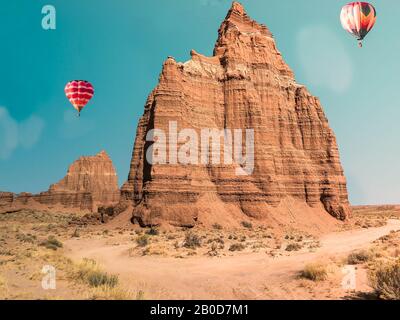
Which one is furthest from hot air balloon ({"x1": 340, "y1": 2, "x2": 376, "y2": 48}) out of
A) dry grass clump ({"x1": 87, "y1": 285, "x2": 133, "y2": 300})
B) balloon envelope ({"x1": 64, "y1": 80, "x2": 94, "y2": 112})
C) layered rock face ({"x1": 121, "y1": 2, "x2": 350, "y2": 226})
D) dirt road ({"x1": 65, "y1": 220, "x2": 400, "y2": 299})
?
dry grass clump ({"x1": 87, "y1": 285, "x2": 133, "y2": 300})

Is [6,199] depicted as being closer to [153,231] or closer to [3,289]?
[153,231]

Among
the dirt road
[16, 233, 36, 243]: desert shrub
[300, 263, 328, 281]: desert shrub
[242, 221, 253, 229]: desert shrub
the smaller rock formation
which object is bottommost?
the dirt road

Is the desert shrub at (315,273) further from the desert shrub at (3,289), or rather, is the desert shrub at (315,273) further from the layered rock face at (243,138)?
the layered rock face at (243,138)

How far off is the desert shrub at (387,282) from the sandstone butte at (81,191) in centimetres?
8684

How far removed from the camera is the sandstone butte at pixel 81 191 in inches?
3634

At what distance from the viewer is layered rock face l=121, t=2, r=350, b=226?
1634 inches

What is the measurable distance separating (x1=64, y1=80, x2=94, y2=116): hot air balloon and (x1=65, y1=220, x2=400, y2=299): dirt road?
1995 cm

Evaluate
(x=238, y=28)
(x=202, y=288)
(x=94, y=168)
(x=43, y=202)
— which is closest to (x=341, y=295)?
(x=202, y=288)

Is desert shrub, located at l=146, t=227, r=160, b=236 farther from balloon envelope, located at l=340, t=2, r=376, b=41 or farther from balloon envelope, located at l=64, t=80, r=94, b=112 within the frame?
balloon envelope, located at l=340, t=2, r=376, b=41

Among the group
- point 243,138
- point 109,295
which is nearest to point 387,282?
point 109,295

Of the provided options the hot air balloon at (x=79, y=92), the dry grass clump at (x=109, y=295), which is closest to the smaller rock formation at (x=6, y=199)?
the hot air balloon at (x=79, y=92)

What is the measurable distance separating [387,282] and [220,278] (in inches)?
265

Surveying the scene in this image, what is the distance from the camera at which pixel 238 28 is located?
184 ft
